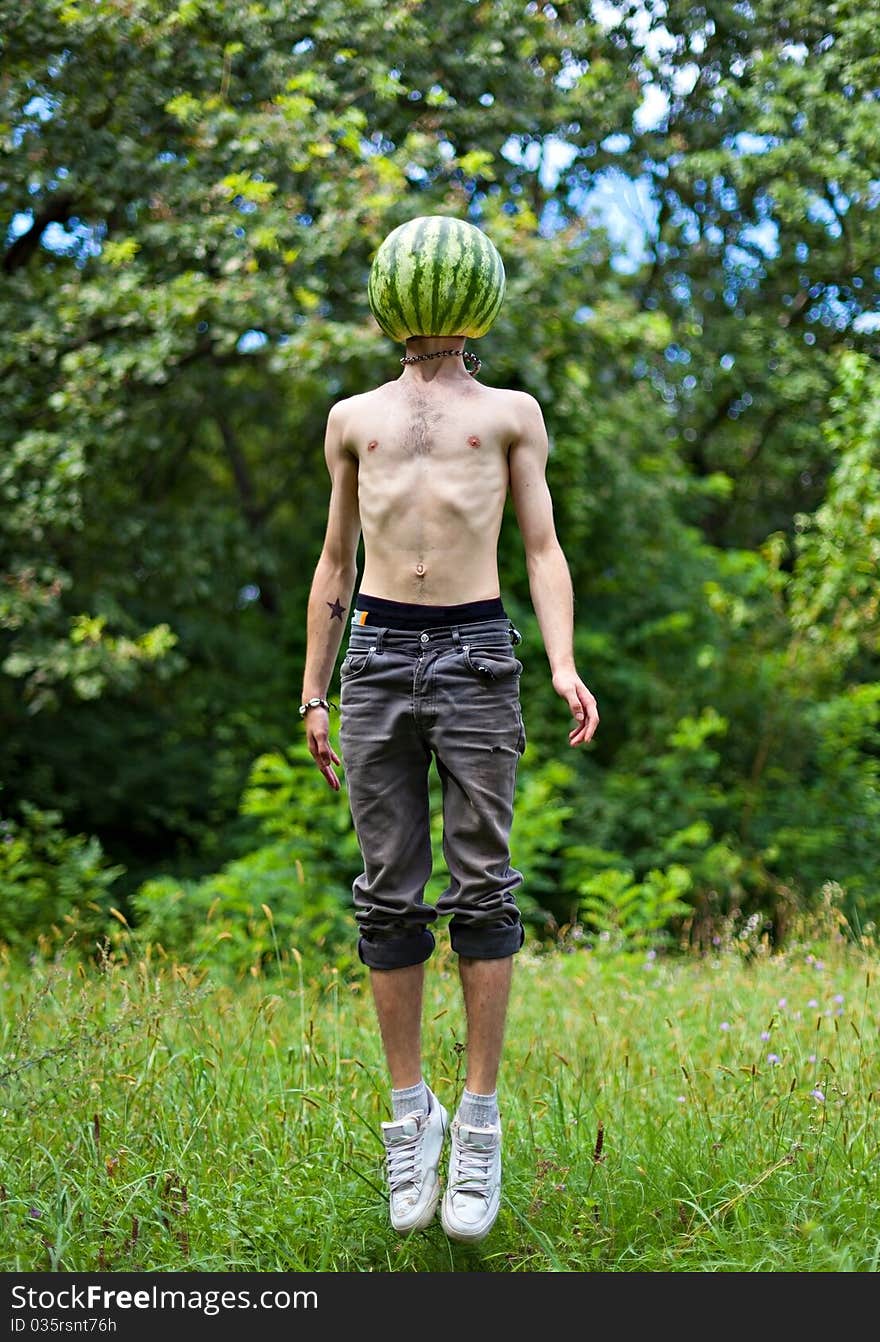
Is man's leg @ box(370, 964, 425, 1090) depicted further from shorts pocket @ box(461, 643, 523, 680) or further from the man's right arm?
shorts pocket @ box(461, 643, 523, 680)

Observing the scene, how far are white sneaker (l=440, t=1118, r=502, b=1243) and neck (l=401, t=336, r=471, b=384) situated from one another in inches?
66.9

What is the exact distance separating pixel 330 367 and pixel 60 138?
2.09 m

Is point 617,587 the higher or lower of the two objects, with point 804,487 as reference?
lower

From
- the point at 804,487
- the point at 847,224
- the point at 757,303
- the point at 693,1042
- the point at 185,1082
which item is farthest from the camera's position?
the point at 804,487

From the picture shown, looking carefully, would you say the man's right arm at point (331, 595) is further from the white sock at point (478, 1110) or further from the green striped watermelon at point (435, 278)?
the white sock at point (478, 1110)

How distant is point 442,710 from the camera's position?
2797mm

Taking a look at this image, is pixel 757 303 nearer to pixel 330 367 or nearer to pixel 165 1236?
pixel 330 367

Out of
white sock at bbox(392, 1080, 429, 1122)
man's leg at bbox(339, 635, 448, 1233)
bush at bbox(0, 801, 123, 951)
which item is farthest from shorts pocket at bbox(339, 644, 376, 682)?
bush at bbox(0, 801, 123, 951)

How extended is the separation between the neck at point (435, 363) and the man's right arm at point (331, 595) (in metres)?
0.23

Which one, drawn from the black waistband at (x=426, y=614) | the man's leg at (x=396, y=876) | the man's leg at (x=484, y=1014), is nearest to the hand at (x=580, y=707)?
the black waistband at (x=426, y=614)

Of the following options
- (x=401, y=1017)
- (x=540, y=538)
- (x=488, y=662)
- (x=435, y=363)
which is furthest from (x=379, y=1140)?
(x=435, y=363)

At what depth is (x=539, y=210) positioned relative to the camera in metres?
10.3

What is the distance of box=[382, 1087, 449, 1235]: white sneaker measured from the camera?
2.78 m

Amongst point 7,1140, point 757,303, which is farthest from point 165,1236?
point 757,303
